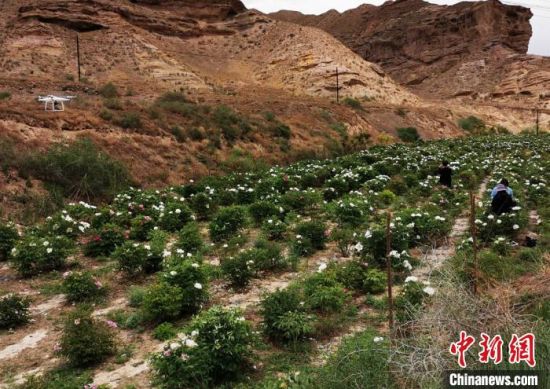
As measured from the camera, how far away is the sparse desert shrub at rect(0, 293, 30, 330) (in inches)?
302

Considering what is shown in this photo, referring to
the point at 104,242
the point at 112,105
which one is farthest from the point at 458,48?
the point at 104,242

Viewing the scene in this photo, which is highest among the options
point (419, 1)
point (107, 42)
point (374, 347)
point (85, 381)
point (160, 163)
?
point (419, 1)

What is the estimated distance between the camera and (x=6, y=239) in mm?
11234

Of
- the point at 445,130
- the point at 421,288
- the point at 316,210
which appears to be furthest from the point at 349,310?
the point at 445,130

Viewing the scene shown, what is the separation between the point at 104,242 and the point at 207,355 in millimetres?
6342

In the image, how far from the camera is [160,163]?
22297mm

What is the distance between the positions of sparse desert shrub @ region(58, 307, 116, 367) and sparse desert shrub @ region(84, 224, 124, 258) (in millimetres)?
4451

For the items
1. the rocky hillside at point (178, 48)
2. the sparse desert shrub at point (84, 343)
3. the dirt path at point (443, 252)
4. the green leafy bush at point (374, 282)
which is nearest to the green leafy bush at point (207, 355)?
the sparse desert shrub at point (84, 343)

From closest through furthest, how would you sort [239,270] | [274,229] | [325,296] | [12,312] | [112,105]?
[325,296], [12,312], [239,270], [274,229], [112,105]

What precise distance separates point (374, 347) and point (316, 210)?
9751 millimetres

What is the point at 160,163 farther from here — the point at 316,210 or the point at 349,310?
the point at 349,310

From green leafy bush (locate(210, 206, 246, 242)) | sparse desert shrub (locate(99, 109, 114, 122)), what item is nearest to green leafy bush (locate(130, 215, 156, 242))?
green leafy bush (locate(210, 206, 246, 242))

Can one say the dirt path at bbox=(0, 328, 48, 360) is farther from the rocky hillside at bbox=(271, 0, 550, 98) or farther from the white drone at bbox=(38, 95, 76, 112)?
the rocky hillside at bbox=(271, 0, 550, 98)

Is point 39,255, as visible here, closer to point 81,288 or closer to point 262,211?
→ point 81,288
